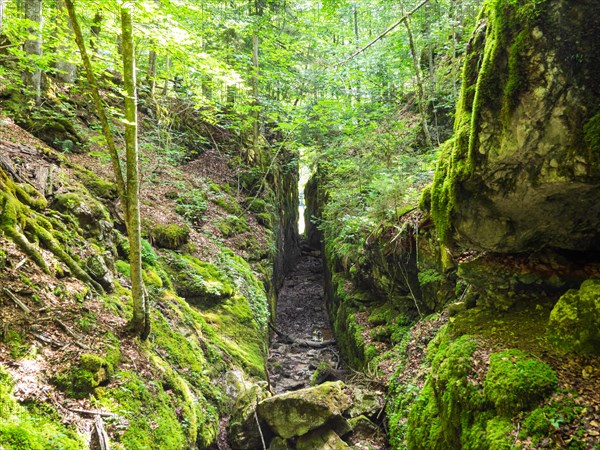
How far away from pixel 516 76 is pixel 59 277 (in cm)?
682

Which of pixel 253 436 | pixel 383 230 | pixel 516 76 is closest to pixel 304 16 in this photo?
pixel 383 230

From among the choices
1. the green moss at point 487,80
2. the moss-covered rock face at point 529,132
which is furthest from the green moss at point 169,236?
the moss-covered rock face at point 529,132

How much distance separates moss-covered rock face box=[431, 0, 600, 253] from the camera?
12.5 ft

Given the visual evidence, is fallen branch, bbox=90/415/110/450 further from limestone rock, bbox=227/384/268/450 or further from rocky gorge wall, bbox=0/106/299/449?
limestone rock, bbox=227/384/268/450

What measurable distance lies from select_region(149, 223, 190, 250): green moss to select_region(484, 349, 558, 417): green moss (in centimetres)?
885

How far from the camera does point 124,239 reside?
8.58 metres

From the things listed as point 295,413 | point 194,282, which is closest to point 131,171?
point 194,282

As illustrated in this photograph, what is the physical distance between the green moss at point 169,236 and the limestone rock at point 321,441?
6333 mm

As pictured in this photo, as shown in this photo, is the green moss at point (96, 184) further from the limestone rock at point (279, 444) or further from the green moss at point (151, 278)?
the limestone rock at point (279, 444)

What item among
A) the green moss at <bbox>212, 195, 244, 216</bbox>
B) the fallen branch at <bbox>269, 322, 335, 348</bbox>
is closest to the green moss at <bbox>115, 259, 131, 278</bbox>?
the fallen branch at <bbox>269, 322, 335, 348</bbox>

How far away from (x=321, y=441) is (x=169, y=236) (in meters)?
6.80

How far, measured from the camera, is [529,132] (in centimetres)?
413

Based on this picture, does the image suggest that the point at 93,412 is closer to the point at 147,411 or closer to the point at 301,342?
the point at 147,411

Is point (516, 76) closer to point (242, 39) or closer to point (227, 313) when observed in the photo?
point (227, 313)
